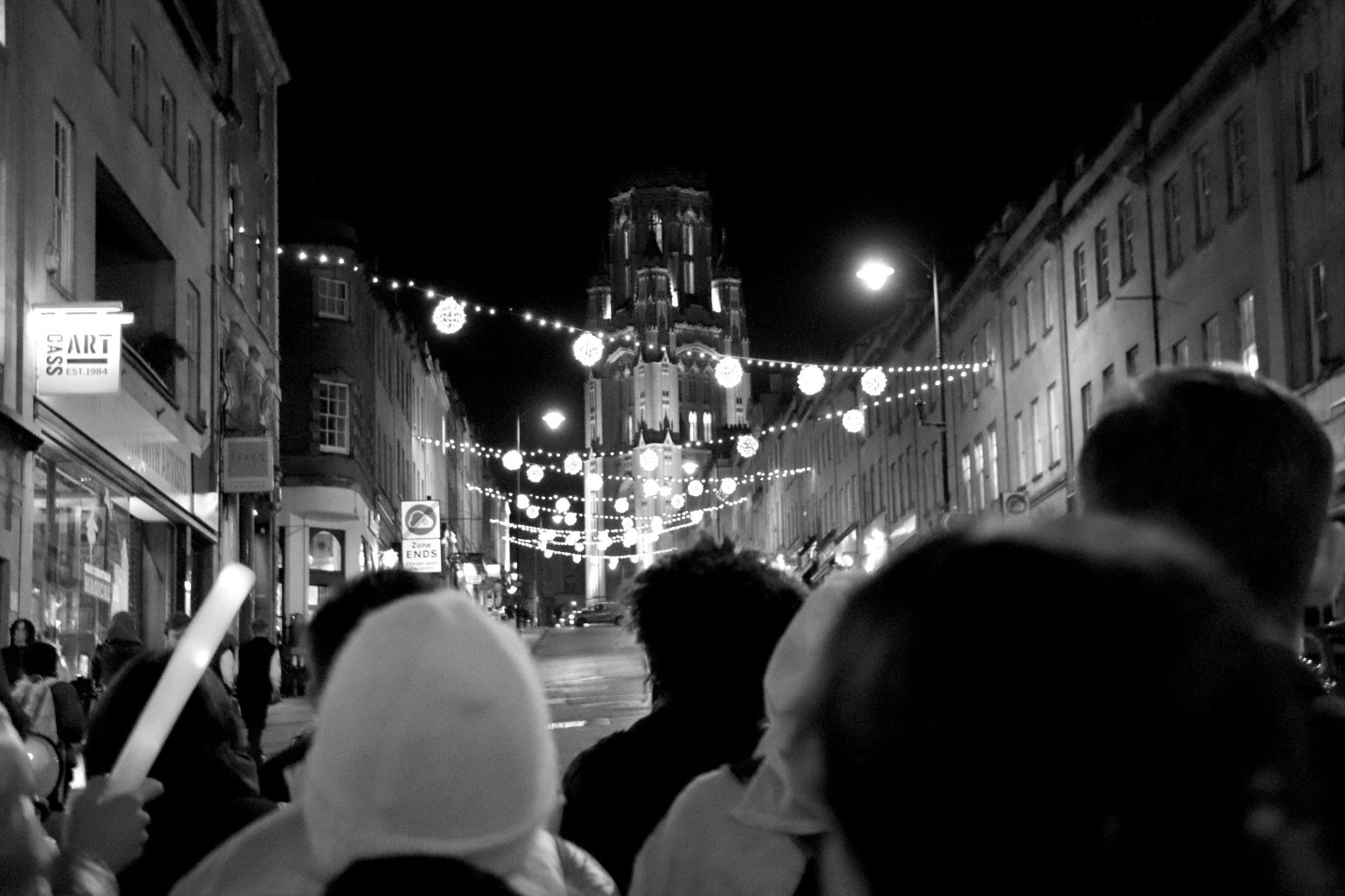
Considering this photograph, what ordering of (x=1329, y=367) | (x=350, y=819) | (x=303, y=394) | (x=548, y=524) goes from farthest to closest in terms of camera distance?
1. (x=548, y=524)
2. (x=303, y=394)
3. (x=1329, y=367)
4. (x=350, y=819)

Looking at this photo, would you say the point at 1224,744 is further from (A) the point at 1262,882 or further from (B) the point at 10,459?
(B) the point at 10,459

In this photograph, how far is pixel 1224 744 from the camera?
4.19 feet

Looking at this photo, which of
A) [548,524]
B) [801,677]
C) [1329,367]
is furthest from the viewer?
[548,524]

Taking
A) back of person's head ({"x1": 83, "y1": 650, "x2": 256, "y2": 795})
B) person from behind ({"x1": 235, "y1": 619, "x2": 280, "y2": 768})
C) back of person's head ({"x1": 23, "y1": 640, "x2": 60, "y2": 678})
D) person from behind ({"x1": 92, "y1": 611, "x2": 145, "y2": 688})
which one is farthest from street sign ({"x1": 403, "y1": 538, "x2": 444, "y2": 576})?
back of person's head ({"x1": 83, "y1": 650, "x2": 256, "y2": 795})

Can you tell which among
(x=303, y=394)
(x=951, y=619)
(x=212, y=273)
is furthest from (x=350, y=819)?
(x=303, y=394)

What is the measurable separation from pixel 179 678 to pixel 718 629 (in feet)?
6.21

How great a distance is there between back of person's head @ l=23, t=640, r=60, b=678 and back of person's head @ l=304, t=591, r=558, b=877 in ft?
37.8

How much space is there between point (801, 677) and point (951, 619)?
205cm

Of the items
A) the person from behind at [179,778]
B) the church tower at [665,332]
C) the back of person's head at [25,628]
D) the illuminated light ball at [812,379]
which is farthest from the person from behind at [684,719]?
the church tower at [665,332]

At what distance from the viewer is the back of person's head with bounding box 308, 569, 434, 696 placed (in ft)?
13.3

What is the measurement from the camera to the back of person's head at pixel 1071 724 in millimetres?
1278

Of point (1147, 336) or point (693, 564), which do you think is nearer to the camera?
point (693, 564)

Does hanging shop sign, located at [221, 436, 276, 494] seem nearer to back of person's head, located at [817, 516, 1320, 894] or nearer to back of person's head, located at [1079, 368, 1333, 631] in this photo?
back of person's head, located at [1079, 368, 1333, 631]

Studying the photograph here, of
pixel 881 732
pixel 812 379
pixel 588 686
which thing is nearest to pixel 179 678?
pixel 881 732
